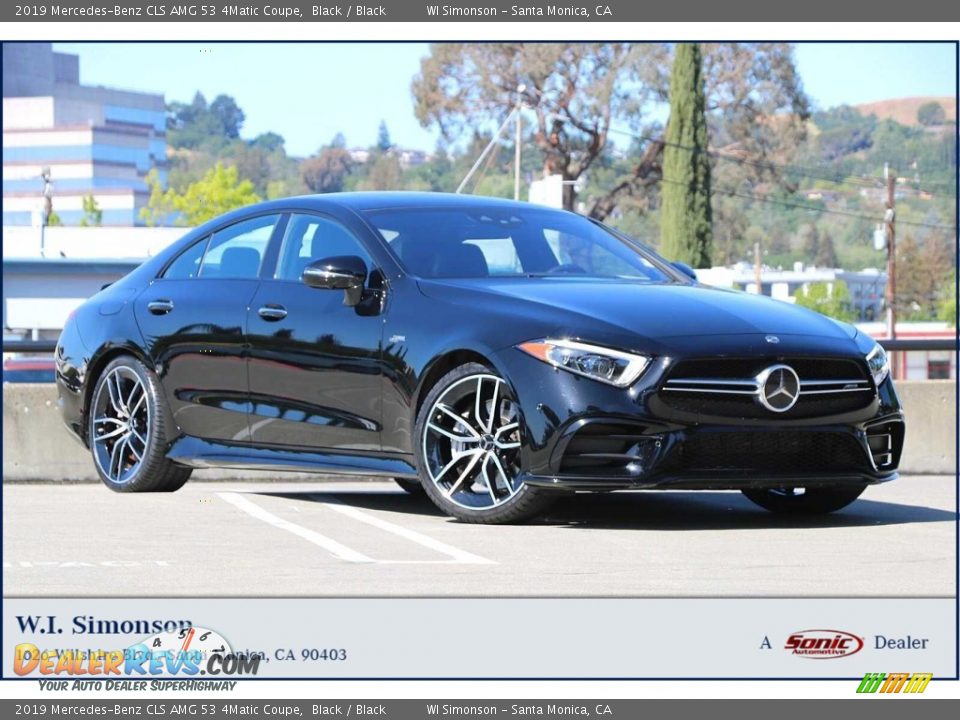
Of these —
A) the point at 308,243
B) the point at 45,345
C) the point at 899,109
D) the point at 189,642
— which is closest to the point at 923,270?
the point at 899,109

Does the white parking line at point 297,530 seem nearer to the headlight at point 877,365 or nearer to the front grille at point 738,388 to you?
the front grille at point 738,388

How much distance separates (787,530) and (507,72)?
63.9m

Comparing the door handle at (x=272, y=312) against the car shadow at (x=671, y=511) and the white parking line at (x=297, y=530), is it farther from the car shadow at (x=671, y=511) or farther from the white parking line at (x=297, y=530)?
the car shadow at (x=671, y=511)

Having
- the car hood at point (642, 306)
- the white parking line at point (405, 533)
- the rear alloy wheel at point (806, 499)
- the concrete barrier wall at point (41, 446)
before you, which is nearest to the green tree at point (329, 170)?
the concrete barrier wall at point (41, 446)

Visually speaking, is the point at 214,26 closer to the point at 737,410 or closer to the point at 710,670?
the point at 737,410

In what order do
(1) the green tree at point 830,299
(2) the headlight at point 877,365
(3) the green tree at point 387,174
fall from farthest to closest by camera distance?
1. (3) the green tree at point 387,174
2. (1) the green tree at point 830,299
3. (2) the headlight at point 877,365

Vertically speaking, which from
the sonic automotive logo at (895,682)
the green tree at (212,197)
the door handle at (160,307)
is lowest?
→ the sonic automotive logo at (895,682)

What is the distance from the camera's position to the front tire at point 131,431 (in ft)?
32.9

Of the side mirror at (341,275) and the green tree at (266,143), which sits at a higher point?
the green tree at (266,143)

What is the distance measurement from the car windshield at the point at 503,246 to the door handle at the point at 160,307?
1.49m

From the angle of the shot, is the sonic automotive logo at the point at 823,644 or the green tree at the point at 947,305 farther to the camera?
the green tree at the point at 947,305

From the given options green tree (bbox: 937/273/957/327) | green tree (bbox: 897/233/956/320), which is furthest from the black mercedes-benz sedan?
green tree (bbox: 937/273/957/327)

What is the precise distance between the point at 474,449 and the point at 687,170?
5548cm

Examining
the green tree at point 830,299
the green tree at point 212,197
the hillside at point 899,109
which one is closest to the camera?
the green tree at point 212,197
